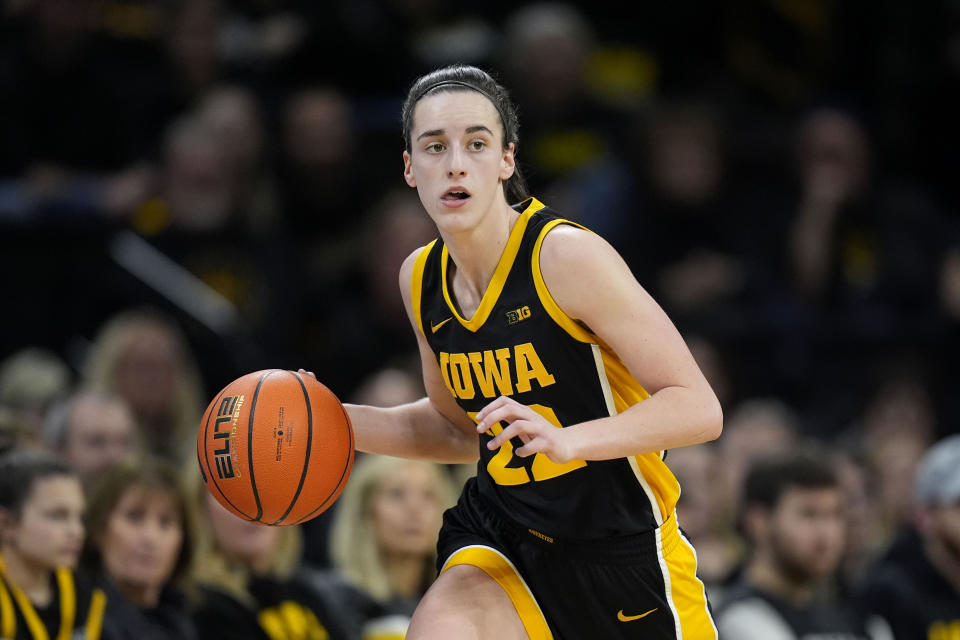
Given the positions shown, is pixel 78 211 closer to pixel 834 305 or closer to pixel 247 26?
pixel 247 26

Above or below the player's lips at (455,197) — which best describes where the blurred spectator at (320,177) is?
above

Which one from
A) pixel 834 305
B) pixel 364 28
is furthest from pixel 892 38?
Answer: pixel 364 28

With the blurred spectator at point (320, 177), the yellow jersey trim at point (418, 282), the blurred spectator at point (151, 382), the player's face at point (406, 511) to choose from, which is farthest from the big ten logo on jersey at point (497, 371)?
the blurred spectator at point (320, 177)

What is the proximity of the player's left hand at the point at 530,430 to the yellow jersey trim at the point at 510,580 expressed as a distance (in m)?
0.72

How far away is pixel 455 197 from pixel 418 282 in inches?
18.7

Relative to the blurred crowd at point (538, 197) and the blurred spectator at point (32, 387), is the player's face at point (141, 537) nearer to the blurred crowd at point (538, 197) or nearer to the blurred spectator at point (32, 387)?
the blurred crowd at point (538, 197)

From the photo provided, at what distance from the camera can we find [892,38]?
1057 cm

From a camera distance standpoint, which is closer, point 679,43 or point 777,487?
point 777,487

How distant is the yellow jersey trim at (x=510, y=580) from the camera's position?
4180 millimetres

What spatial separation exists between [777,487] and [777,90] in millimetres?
5069

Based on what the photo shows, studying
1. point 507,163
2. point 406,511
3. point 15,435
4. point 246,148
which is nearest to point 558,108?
point 246,148

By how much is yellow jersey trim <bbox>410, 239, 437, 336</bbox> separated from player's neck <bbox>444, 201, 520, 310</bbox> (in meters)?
0.18

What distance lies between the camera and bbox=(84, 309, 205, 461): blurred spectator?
302 inches

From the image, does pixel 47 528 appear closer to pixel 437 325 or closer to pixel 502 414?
pixel 437 325
